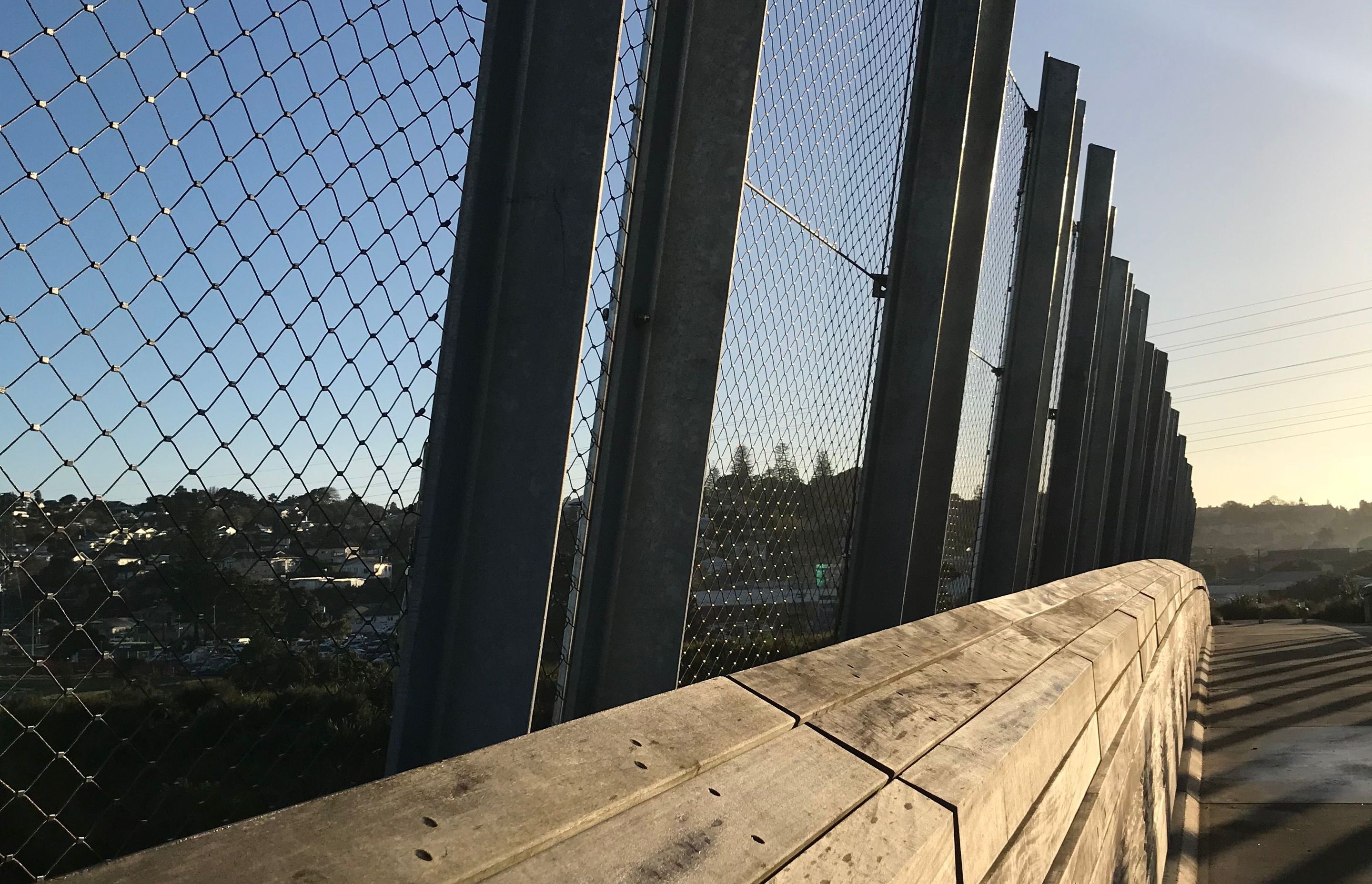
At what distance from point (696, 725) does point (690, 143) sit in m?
1.52

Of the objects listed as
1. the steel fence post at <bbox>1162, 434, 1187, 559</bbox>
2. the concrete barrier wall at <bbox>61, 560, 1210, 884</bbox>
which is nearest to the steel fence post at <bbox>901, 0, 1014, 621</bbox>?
the concrete barrier wall at <bbox>61, 560, 1210, 884</bbox>

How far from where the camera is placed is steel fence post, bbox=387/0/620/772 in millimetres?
2020

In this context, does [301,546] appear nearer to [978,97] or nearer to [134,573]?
[134,573]

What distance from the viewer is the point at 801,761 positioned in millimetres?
1551

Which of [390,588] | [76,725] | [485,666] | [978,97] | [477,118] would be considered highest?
[978,97]

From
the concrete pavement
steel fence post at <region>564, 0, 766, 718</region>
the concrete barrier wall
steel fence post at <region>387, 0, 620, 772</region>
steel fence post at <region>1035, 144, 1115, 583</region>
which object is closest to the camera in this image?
the concrete barrier wall

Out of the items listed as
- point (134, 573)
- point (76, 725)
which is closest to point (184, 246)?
point (134, 573)

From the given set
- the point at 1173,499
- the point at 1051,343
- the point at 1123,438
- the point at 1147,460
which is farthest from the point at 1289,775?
the point at 1173,499

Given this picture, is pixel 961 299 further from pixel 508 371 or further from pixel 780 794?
pixel 780 794

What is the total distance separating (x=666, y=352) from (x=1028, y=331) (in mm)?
4767

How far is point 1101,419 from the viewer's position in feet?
37.8

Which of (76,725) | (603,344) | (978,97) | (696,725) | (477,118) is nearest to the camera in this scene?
(696,725)

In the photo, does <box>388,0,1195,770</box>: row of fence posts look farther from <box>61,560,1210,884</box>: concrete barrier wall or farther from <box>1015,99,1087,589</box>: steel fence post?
<box>1015,99,1087,589</box>: steel fence post

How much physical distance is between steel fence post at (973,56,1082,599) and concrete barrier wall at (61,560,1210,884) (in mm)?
3708
